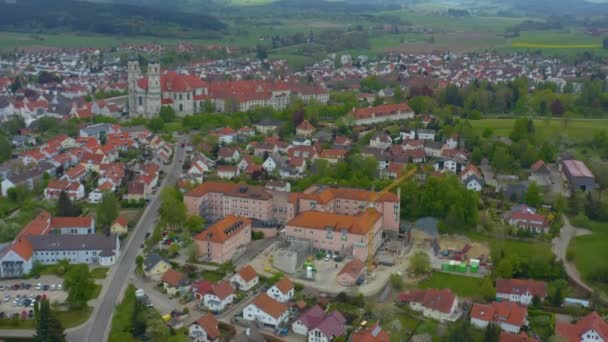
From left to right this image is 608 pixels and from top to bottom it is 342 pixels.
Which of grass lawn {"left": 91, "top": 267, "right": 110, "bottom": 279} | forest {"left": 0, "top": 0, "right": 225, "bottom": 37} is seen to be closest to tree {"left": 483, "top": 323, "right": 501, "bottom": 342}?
grass lawn {"left": 91, "top": 267, "right": 110, "bottom": 279}

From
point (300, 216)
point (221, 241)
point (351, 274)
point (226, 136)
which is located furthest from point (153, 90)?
point (351, 274)

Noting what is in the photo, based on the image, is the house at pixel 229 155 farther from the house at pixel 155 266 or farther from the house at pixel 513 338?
the house at pixel 513 338

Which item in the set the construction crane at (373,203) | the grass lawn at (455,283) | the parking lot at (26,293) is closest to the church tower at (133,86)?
the construction crane at (373,203)

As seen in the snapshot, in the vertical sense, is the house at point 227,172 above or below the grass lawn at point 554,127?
below

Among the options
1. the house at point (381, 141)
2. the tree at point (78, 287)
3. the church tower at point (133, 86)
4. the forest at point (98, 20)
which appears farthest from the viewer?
the forest at point (98, 20)

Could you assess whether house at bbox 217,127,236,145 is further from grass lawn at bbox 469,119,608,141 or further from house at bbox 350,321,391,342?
house at bbox 350,321,391,342
